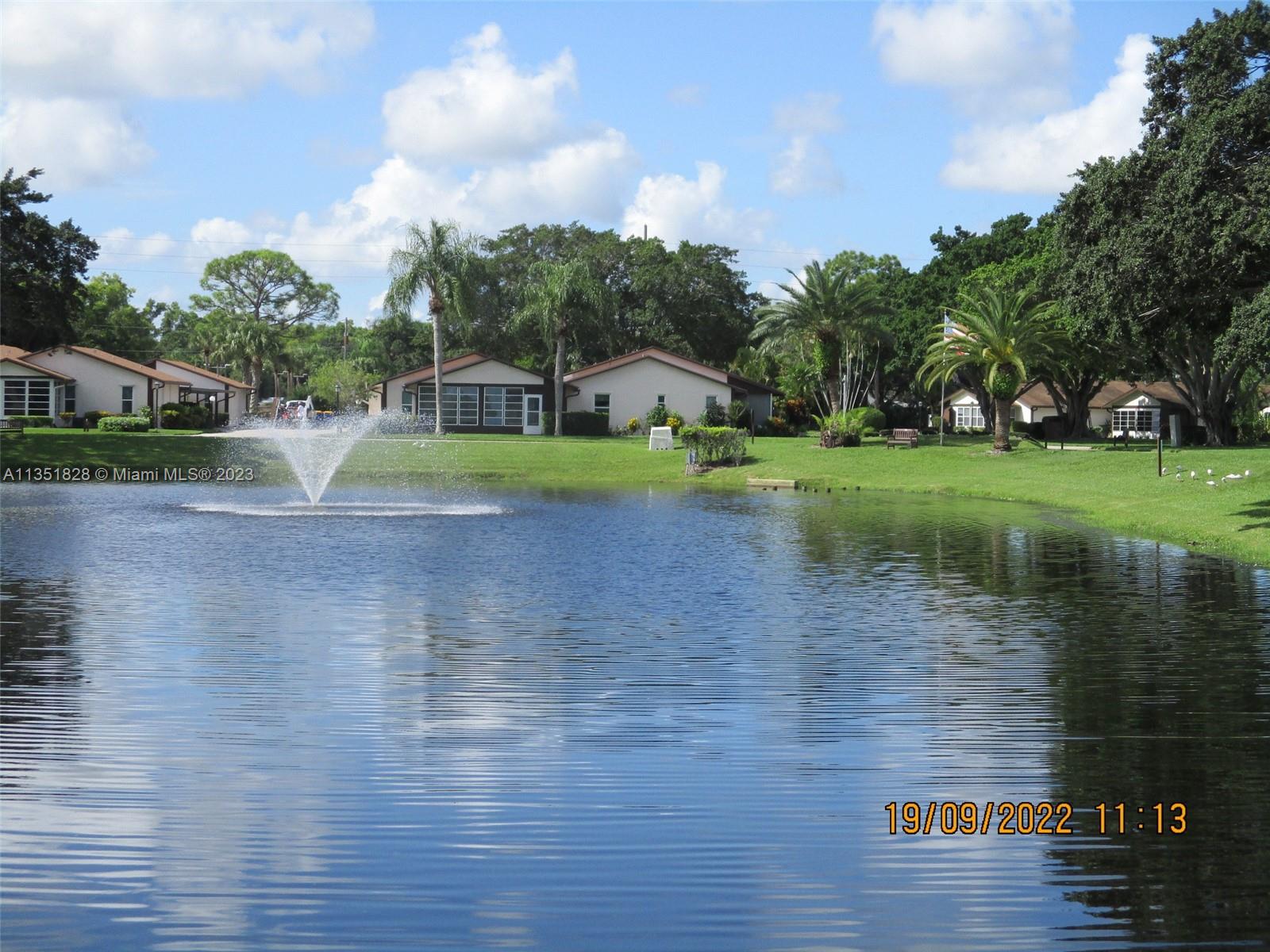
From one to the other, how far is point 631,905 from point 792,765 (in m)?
3.23

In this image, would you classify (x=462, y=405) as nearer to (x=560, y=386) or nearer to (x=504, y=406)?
(x=504, y=406)

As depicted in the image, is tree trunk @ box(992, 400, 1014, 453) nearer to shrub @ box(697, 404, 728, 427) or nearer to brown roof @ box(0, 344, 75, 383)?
shrub @ box(697, 404, 728, 427)

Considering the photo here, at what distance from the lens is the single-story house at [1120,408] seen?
9806 centimetres

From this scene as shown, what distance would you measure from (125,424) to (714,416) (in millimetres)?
33608

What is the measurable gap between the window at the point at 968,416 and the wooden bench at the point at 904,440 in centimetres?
4476

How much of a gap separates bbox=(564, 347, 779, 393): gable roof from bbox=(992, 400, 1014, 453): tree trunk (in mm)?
26815

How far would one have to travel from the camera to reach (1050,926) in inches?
284

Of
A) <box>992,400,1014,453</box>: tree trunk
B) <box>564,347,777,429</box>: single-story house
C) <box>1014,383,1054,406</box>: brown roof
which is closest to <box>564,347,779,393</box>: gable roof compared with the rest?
<box>564,347,777,429</box>: single-story house

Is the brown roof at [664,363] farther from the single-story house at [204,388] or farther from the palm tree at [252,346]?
the palm tree at [252,346]

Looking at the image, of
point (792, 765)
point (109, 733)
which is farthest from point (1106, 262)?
point (109, 733)

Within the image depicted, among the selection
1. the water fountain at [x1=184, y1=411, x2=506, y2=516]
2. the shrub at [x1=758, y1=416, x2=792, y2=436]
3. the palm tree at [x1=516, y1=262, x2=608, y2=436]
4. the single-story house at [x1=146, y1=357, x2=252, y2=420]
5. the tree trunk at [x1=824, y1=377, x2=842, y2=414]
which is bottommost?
the water fountain at [x1=184, y1=411, x2=506, y2=516]

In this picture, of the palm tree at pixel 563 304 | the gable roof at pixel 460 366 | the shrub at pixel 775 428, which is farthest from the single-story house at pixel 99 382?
the shrub at pixel 775 428

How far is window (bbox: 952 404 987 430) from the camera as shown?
11124cm

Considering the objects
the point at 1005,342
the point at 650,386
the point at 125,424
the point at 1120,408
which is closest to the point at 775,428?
the point at 650,386
